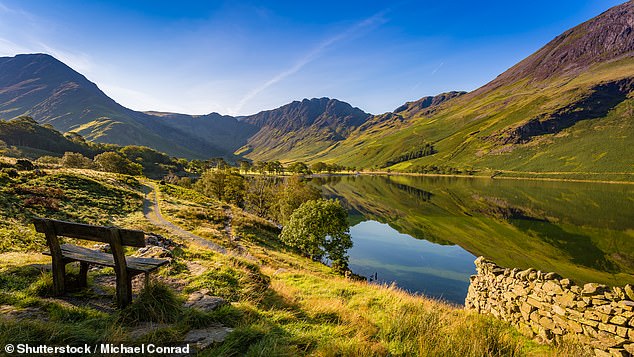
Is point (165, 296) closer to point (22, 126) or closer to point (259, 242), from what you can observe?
point (259, 242)

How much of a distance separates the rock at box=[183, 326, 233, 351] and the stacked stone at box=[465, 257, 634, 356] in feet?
34.2

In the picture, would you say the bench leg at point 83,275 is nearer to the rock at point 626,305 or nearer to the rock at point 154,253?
the rock at point 154,253

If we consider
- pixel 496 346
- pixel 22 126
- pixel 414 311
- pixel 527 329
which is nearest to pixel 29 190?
pixel 414 311

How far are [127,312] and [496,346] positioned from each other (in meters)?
8.86

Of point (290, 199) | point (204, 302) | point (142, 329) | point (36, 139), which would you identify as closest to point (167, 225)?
point (204, 302)

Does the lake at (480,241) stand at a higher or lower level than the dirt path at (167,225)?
lower

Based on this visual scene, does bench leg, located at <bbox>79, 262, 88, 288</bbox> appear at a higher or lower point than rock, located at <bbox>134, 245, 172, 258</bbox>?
higher

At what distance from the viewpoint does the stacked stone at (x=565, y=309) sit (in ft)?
24.3

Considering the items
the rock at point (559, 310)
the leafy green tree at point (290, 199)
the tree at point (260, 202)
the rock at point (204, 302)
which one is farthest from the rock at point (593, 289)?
the tree at point (260, 202)

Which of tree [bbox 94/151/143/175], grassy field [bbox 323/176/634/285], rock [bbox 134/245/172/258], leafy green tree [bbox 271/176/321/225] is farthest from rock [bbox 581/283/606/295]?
tree [bbox 94/151/143/175]

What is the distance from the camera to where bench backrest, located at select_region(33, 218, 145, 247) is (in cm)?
572

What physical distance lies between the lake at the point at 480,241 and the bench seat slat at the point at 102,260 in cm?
2271

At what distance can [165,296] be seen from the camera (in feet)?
20.6

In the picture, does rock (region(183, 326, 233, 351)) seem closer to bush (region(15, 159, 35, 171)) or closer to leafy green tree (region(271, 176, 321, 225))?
leafy green tree (region(271, 176, 321, 225))
